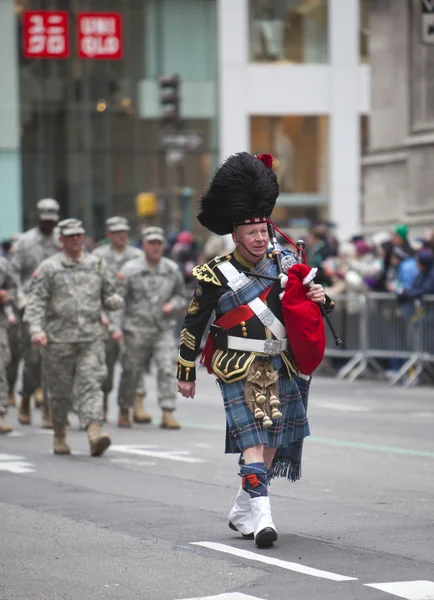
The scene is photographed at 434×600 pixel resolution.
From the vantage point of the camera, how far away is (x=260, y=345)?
25.9ft

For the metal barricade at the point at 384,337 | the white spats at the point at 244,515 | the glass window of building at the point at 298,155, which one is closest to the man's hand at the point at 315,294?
the white spats at the point at 244,515

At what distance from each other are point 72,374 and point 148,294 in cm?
251

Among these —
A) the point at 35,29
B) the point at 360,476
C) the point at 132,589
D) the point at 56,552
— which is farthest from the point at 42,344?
the point at 35,29

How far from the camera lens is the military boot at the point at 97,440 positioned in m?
11.9

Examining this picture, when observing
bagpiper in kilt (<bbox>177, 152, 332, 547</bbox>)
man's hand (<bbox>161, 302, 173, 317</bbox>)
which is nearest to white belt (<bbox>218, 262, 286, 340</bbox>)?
bagpiper in kilt (<bbox>177, 152, 332, 547</bbox>)

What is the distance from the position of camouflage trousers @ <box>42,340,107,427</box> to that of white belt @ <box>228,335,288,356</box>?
444 centimetres

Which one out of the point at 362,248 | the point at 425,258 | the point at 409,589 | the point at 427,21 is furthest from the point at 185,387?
the point at 362,248

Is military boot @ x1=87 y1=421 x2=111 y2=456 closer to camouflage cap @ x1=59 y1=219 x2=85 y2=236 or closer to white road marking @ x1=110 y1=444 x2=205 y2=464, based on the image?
white road marking @ x1=110 y1=444 x2=205 y2=464

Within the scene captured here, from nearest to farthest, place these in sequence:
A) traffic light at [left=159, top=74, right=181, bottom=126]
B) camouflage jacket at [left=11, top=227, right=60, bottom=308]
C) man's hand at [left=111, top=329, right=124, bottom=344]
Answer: man's hand at [left=111, top=329, right=124, bottom=344] < camouflage jacket at [left=11, top=227, right=60, bottom=308] < traffic light at [left=159, top=74, right=181, bottom=126]

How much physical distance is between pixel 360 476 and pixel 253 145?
101 feet

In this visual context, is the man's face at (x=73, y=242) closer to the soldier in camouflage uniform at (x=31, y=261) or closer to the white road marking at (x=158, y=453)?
the white road marking at (x=158, y=453)

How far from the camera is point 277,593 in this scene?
6531 millimetres

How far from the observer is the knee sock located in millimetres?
7730

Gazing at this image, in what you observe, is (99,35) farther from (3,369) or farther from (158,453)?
(158,453)
